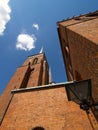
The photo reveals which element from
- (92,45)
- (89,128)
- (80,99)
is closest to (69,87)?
(80,99)

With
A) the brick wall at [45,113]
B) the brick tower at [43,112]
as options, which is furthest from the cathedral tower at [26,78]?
the brick wall at [45,113]

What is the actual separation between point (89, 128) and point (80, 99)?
4.44 metres

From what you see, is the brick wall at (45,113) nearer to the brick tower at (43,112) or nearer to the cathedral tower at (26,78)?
the brick tower at (43,112)

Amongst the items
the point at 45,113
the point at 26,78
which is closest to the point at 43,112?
the point at 45,113

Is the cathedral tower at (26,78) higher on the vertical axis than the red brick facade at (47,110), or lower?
higher

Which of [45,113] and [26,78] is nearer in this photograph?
[45,113]

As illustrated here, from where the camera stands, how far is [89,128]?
7.11 metres

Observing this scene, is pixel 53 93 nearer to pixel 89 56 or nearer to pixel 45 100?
pixel 45 100

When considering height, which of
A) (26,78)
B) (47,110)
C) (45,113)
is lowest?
(45,113)

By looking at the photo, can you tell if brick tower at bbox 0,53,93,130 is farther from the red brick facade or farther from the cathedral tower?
the cathedral tower

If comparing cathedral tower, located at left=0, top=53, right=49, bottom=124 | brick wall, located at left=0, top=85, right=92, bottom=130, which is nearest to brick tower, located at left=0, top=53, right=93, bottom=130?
brick wall, located at left=0, top=85, right=92, bottom=130

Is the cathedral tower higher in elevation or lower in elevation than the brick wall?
higher

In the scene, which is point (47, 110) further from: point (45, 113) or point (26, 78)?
point (26, 78)

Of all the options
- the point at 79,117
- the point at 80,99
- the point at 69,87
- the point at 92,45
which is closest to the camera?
the point at 80,99
